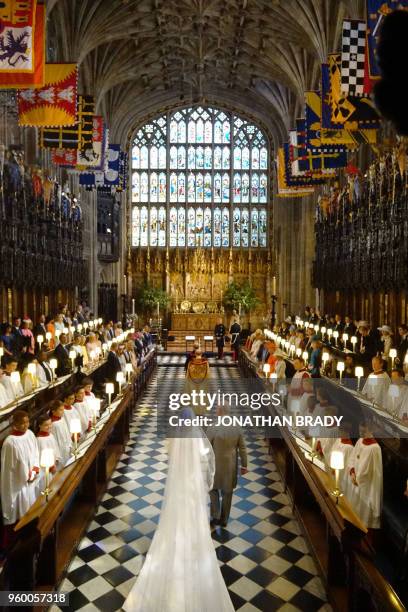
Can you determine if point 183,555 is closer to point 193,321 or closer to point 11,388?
point 11,388

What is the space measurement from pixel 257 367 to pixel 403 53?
1319cm

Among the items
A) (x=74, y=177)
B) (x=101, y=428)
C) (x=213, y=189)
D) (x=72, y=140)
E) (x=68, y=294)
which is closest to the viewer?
(x=101, y=428)

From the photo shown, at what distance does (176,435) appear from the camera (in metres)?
5.80

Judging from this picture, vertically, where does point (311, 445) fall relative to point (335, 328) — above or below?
below

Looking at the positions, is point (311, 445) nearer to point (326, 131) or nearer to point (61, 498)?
point (61, 498)

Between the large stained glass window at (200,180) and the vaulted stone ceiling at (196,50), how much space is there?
1269 millimetres

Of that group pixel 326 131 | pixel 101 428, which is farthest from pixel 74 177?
pixel 101 428

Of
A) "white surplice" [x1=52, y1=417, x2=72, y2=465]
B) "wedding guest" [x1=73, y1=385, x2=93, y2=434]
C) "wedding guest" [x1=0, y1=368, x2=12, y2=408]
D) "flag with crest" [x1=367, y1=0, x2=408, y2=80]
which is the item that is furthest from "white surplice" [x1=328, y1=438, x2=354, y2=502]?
"flag with crest" [x1=367, y1=0, x2=408, y2=80]

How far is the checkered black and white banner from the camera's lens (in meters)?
10.1

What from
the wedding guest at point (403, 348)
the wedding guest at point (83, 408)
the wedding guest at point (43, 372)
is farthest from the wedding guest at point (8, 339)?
the wedding guest at point (403, 348)

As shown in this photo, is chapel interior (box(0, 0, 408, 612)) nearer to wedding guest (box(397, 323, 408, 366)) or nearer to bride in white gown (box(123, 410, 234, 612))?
bride in white gown (box(123, 410, 234, 612))

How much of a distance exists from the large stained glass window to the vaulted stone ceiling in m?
1.27

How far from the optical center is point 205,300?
3212cm

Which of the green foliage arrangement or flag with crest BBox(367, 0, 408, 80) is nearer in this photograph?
flag with crest BBox(367, 0, 408, 80)
